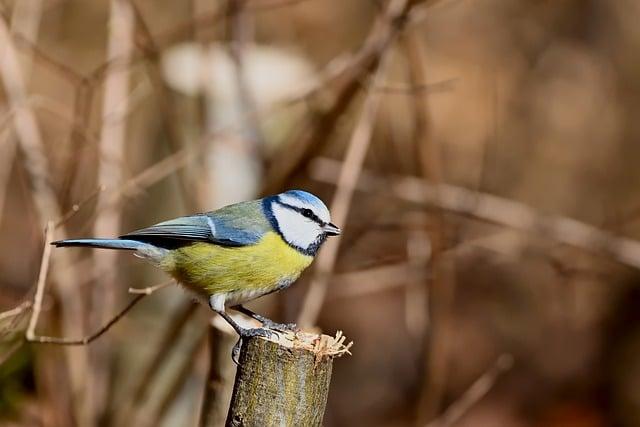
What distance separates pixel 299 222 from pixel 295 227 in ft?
0.04

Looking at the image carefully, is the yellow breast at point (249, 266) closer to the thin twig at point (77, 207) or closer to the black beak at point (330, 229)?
the black beak at point (330, 229)

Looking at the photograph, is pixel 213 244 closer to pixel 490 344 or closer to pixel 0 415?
pixel 0 415

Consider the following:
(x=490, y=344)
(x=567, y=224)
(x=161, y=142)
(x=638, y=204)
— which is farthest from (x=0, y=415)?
(x=638, y=204)

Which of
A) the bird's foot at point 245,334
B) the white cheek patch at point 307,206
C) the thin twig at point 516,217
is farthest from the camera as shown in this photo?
the thin twig at point 516,217

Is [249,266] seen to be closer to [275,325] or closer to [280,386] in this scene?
[275,325]

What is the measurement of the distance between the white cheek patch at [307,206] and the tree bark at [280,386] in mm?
427

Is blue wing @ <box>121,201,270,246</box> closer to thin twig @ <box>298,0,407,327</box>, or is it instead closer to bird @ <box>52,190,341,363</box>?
bird @ <box>52,190,341,363</box>

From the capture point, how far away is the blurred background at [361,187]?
2.52m

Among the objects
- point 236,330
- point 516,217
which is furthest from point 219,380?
point 516,217

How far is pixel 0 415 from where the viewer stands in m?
2.52

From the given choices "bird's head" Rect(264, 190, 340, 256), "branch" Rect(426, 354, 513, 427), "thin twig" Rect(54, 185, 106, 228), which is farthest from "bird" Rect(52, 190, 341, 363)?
"branch" Rect(426, 354, 513, 427)

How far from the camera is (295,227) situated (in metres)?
1.91

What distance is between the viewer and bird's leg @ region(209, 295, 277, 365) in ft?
5.52

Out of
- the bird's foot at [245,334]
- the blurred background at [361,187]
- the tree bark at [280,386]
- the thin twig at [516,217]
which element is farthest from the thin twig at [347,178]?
the tree bark at [280,386]
